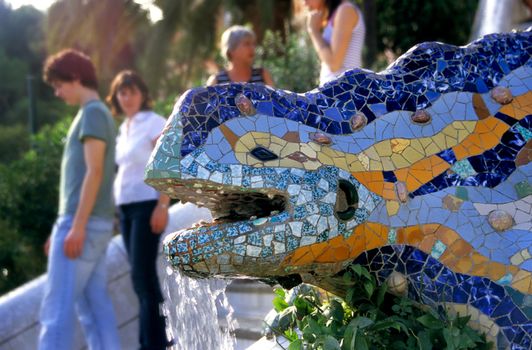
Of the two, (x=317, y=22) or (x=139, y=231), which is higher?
(x=317, y=22)

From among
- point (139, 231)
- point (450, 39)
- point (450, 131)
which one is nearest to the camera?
point (450, 131)

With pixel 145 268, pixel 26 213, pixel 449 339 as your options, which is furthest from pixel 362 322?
pixel 26 213

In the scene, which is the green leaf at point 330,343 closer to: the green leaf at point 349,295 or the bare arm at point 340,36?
the green leaf at point 349,295

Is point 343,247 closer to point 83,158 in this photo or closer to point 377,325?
point 377,325

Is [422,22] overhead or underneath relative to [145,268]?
overhead

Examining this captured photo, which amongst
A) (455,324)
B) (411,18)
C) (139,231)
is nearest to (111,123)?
(139,231)

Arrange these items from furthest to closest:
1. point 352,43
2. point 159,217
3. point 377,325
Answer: point 159,217
point 352,43
point 377,325

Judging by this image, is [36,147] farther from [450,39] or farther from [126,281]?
[450,39]

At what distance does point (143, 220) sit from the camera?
5.77 m

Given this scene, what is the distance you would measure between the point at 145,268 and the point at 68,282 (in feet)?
2.36

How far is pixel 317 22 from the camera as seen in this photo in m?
5.47

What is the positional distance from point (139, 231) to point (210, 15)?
9.63 metres

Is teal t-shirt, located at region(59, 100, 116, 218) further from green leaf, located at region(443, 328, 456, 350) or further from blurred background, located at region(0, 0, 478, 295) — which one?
blurred background, located at region(0, 0, 478, 295)

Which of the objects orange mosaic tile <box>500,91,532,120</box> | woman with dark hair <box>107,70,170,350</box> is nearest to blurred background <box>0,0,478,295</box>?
woman with dark hair <box>107,70,170,350</box>
